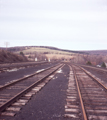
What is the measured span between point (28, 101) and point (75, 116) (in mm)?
2207

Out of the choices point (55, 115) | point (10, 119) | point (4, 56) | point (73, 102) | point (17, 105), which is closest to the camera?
point (10, 119)

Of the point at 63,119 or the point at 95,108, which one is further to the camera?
the point at 95,108

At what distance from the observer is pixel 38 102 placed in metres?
5.43

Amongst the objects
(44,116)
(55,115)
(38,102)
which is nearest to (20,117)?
(44,116)

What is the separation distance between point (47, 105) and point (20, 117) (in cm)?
130

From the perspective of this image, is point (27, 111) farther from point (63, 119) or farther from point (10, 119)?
point (63, 119)

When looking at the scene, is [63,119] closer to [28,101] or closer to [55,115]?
[55,115]

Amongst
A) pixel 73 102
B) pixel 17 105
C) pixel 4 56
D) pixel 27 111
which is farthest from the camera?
pixel 4 56

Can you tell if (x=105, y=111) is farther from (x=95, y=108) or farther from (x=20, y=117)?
(x=20, y=117)

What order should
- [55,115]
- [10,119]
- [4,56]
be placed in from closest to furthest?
1. [10,119]
2. [55,115]
3. [4,56]

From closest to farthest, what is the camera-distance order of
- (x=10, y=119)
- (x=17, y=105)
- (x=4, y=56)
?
1. (x=10, y=119)
2. (x=17, y=105)
3. (x=4, y=56)

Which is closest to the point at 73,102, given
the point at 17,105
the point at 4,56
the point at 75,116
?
the point at 75,116

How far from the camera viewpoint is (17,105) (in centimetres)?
496

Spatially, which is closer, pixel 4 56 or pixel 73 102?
pixel 73 102
